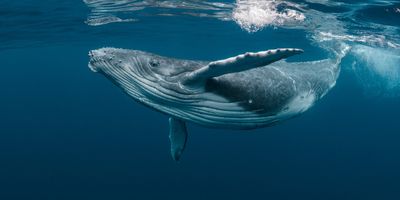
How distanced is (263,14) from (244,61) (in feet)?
50.8

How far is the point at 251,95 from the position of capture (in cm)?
536

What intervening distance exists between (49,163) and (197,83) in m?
31.4

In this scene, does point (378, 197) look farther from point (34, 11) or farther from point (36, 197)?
point (34, 11)

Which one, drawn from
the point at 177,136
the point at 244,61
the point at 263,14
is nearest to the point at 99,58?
the point at 244,61

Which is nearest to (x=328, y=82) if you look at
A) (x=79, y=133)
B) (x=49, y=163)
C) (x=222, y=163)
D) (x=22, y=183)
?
(x=222, y=163)

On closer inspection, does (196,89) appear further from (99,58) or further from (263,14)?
(263,14)

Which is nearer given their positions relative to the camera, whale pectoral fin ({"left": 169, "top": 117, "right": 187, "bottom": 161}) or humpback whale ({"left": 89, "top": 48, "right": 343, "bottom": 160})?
humpback whale ({"left": 89, "top": 48, "right": 343, "bottom": 160})

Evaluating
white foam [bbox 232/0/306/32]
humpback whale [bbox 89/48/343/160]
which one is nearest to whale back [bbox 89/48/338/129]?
humpback whale [bbox 89/48/343/160]

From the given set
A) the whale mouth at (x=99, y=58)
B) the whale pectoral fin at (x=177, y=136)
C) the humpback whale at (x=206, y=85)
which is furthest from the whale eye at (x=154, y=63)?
the whale pectoral fin at (x=177, y=136)

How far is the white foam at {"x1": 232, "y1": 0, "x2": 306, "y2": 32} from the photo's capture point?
623 inches

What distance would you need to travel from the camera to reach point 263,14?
18812 millimetres

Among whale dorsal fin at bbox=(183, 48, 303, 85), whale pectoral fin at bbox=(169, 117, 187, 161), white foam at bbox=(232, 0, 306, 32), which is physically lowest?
whale pectoral fin at bbox=(169, 117, 187, 161)

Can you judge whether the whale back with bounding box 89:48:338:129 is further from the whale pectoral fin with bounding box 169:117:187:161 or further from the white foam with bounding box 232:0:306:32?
the white foam with bounding box 232:0:306:32

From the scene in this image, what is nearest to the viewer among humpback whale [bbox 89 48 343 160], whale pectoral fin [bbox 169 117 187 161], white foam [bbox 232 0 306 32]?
humpback whale [bbox 89 48 343 160]
